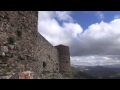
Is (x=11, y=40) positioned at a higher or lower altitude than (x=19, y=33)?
lower

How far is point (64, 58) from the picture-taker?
2298 cm

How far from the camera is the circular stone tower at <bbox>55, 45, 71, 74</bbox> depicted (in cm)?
2272

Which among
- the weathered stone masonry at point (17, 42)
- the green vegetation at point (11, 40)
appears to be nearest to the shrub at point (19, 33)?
the weathered stone masonry at point (17, 42)

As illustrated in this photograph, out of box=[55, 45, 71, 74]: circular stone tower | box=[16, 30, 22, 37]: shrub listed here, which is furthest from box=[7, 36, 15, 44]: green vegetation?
box=[55, 45, 71, 74]: circular stone tower

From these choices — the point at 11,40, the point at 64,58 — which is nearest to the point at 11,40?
the point at 11,40

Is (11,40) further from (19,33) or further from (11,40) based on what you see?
(19,33)

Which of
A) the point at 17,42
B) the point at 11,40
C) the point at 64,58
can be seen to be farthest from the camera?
the point at 64,58

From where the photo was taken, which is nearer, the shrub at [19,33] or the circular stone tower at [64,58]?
the shrub at [19,33]

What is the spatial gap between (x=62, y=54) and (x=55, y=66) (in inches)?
96.1

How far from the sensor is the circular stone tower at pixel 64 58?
74.5ft

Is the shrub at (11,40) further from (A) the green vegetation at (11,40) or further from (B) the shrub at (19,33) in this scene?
(B) the shrub at (19,33)
